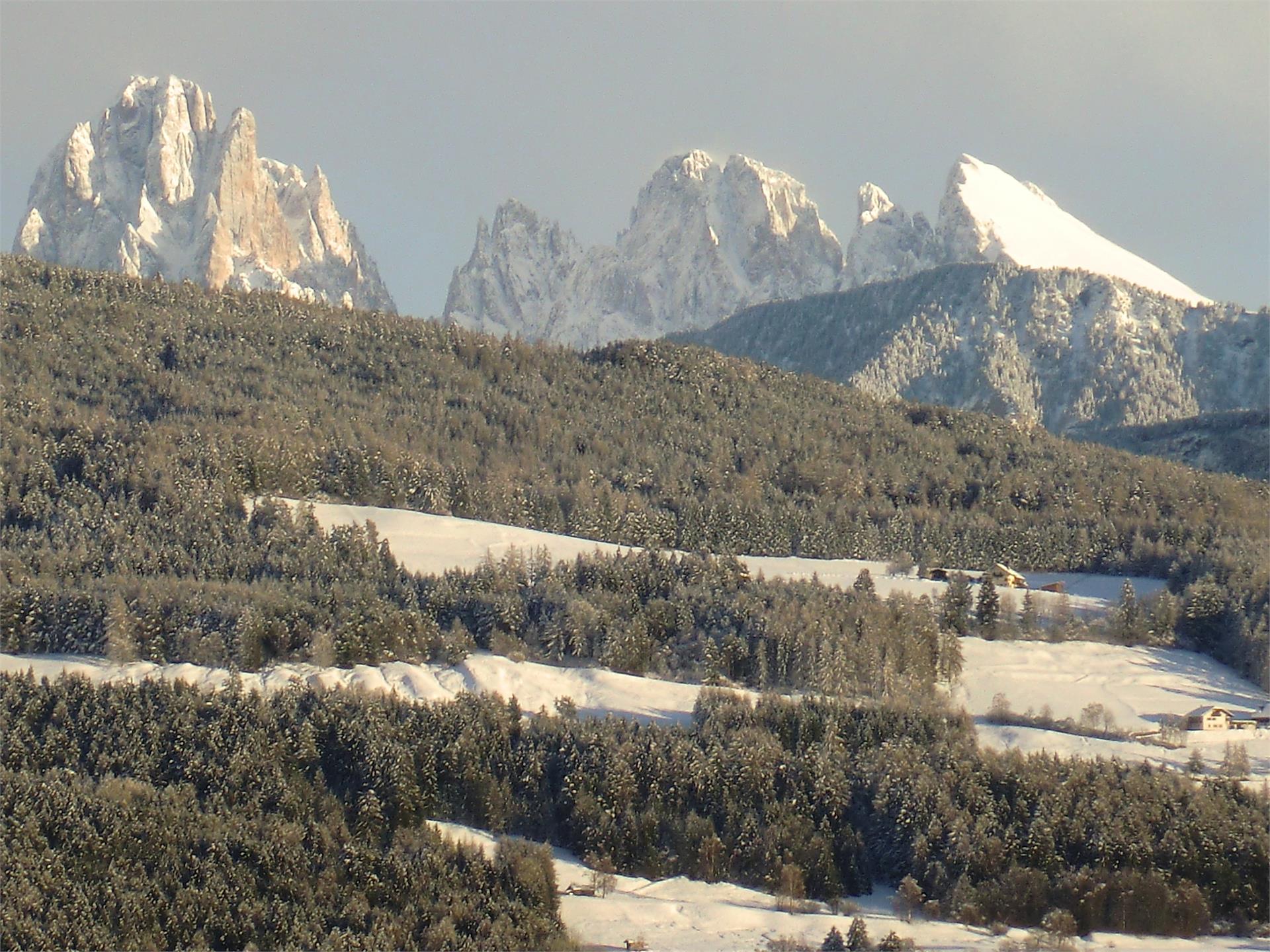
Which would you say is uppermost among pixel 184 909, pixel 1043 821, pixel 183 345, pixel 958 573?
pixel 183 345

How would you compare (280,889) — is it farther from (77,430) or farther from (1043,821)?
(77,430)

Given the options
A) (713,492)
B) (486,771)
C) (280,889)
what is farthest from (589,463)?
(280,889)

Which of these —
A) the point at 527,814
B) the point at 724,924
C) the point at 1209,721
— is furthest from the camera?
the point at 1209,721

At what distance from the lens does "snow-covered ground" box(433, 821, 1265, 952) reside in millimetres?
65812

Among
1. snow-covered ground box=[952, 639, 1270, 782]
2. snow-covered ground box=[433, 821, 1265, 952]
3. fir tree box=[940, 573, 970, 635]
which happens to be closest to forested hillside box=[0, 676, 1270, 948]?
snow-covered ground box=[433, 821, 1265, 952]

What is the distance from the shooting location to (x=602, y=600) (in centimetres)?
11225

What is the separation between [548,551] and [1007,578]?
43.0m

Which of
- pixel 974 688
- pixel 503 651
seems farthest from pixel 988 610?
pixel 503 651

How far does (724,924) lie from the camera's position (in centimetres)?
6800

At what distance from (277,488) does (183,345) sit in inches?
1745

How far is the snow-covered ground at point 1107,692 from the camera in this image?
308ft

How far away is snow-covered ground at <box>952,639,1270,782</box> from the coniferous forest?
A: 127 inches

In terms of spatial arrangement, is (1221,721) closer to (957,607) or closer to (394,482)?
(957,607)

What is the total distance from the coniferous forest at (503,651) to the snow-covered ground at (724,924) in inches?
59.9
